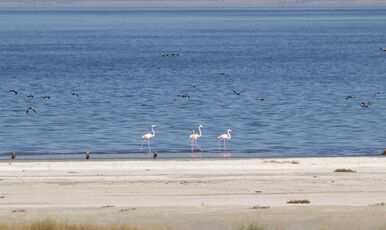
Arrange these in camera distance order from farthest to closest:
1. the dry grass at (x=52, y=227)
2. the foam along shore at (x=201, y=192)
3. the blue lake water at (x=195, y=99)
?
the blue lake water at (x=195, y=99), the foam along shore at (x=201, y=192), the dry grass at (x=52, y=227)

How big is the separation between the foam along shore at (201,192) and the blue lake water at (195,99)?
24.1ft

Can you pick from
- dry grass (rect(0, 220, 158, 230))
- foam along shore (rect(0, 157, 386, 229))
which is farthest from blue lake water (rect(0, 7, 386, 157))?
dry grass (rect(0, 220, 158, 230))

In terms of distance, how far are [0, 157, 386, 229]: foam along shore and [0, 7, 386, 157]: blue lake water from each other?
24.1 feet

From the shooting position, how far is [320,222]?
22250 millimetres

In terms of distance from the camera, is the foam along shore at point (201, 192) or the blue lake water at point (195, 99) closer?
the foam along shore at point (201, 192)

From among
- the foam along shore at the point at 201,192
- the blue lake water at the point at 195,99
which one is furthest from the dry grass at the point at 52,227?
the blue lake water at the point at 195,99

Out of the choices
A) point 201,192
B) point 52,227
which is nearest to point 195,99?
point 201,192

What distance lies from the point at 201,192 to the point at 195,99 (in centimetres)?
4251

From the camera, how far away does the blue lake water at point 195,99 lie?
156 ft

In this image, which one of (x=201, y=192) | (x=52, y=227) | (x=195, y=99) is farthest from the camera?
(x=195, y=99)

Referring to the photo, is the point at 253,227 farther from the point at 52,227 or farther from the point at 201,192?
the point at 201,192

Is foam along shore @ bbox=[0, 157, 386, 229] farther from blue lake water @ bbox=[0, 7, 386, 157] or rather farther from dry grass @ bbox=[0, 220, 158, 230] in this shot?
blue lake water @ bbox=[0, 7, 386, 157]

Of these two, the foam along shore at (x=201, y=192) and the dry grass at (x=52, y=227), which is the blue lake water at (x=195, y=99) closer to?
the foam along shore at (x=201, y=192)

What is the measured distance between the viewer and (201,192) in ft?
93.4
